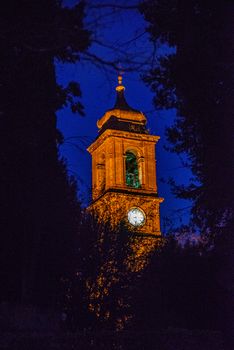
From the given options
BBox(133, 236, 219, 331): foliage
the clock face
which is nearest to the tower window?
the clock face

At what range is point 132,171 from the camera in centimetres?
5025

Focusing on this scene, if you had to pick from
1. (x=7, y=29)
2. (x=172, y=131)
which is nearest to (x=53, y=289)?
(x=172, y=131)

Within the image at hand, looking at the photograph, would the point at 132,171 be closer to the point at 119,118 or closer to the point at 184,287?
the point at 119,118

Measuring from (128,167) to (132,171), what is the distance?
425 millimetres

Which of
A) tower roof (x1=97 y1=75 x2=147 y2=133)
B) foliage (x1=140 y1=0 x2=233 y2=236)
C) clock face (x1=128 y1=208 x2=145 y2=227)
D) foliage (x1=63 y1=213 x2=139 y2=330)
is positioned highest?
tower roof (x1=97 y1=75 x2=147 y2=133)

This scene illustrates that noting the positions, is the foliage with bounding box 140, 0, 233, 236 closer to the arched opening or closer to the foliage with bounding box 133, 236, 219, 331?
the foliage with bounding box 133, 236, 219, 331

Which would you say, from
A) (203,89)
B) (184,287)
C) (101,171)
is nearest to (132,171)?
(101,171)

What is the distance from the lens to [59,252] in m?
20.4

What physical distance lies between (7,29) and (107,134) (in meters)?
40.9

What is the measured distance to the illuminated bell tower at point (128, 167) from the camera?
47.6 metres

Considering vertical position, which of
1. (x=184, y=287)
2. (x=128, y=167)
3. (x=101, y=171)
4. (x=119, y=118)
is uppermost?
(x=119, y=118)

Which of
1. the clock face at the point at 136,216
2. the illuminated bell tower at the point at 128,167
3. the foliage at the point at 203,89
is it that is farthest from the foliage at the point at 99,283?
the clock face at the point at 136,216

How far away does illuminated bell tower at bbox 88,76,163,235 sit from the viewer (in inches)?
1873

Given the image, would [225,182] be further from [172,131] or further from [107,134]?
[107,134]
